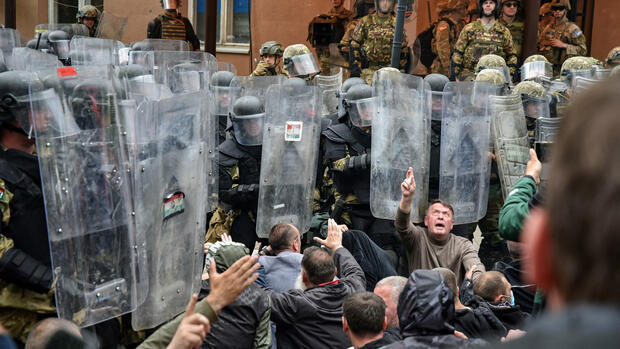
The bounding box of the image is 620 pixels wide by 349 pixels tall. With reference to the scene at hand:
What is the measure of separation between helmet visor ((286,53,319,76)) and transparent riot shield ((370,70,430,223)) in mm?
3222

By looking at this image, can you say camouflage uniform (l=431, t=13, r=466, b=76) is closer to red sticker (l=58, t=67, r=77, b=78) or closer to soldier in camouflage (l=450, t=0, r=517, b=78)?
soldier in camouflage (l=450, t=0, r=517, b=78)

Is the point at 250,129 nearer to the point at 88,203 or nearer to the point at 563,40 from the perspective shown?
the point at 88,203

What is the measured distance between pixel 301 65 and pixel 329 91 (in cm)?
44

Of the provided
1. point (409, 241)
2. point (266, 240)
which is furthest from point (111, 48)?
point (409, 241)

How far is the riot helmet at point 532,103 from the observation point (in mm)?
6207

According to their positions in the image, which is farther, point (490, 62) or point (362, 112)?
point (490, 62)

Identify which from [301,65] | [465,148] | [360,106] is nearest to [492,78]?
[465,148]

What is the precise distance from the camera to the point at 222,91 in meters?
7.18

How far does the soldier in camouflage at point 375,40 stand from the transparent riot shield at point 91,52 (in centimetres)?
348

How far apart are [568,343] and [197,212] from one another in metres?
3.29

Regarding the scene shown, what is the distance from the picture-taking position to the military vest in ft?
10.6

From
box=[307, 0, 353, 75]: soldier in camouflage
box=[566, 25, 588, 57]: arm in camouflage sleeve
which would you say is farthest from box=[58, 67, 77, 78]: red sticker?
box=[307, 0, 353, 75]: soldier in camouflage

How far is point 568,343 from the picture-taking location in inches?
23.1

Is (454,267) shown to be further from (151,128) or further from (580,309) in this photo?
(580,309)
